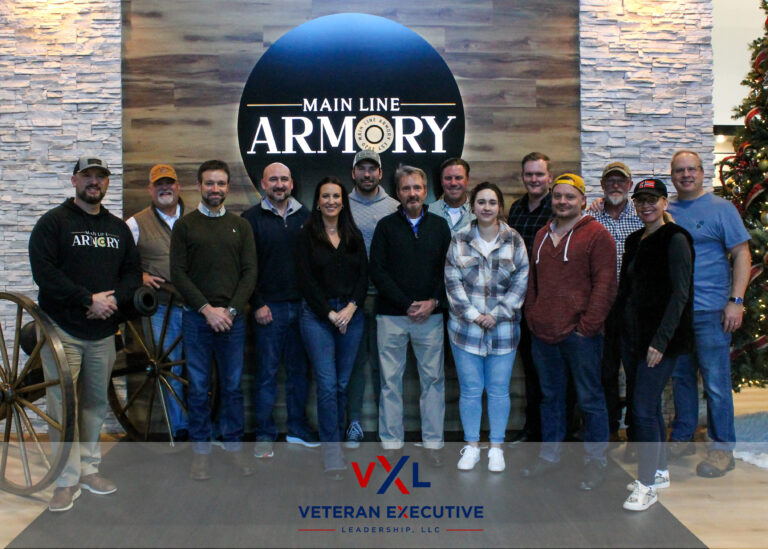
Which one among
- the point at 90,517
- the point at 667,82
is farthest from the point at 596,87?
the point at 90,517

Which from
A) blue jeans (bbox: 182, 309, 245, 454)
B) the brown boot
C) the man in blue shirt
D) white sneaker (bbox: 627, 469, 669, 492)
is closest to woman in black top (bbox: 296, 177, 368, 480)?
blue jeans (bbox: 182, 309, 245, 454)

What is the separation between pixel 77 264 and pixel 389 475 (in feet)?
5.93

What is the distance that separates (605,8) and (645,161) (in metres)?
1.02

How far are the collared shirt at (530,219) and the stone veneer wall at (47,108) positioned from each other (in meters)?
2.49

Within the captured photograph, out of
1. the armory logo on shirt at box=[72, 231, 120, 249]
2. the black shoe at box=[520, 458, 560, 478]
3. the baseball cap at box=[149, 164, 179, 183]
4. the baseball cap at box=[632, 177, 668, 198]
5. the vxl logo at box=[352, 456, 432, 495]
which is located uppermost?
the baseball cap at box=[149, 164, 179, 183]

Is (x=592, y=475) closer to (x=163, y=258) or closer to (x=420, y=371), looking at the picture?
(x=420, y=371)

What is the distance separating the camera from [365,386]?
168 inches

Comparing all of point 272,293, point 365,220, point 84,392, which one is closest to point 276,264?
point 272,293

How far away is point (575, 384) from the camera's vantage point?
3.35 metres

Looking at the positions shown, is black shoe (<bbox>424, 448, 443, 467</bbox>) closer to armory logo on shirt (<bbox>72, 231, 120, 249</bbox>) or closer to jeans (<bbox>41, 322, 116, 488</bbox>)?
jeans (<bbox>41, 322, 116, 488</bbox>)

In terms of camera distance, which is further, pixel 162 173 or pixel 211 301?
pixel 162 173

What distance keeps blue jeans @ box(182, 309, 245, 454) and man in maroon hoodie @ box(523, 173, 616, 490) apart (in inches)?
58.4

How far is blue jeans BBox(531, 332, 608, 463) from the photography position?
330cm

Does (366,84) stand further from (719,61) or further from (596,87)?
(719,61)
